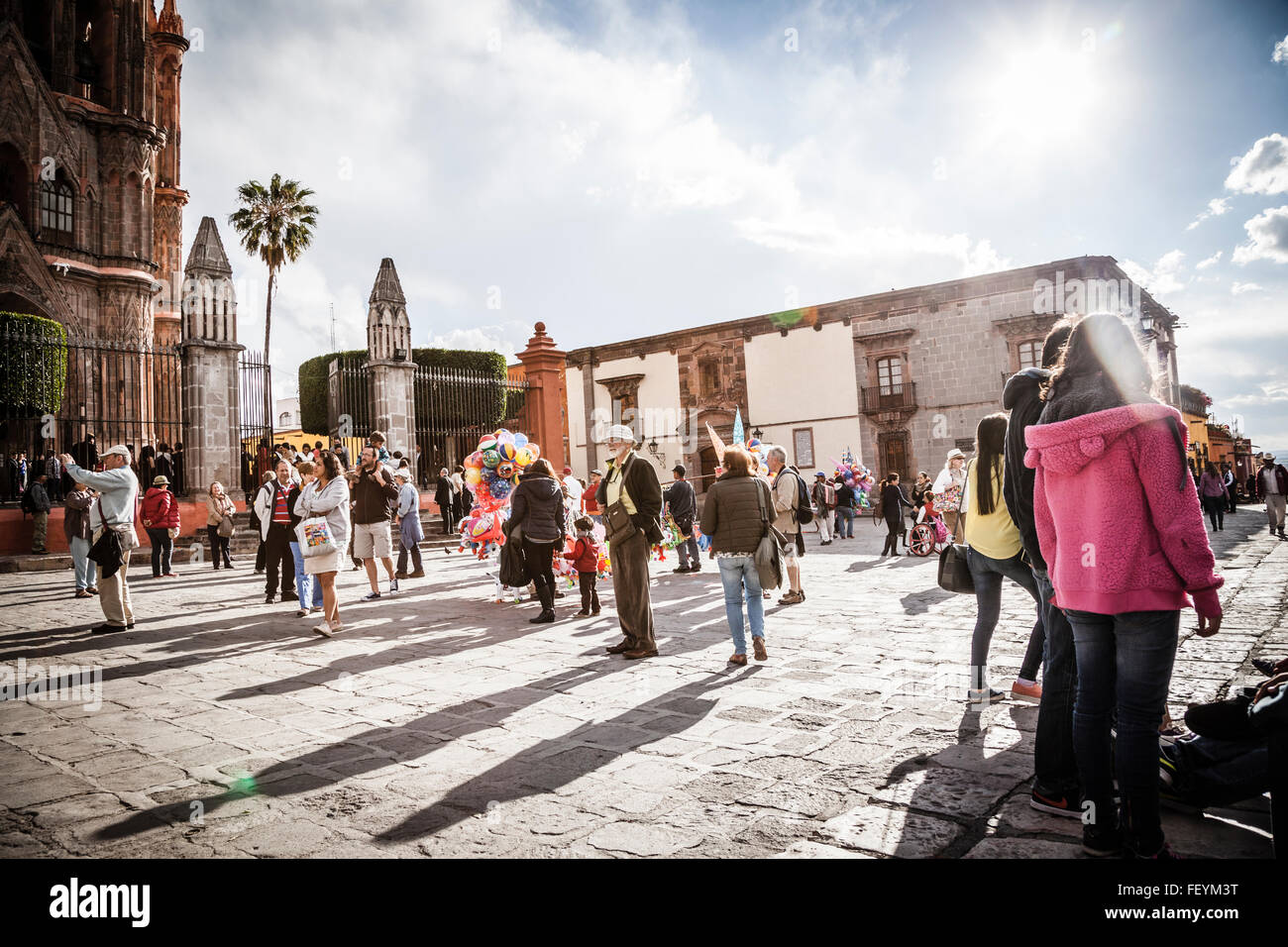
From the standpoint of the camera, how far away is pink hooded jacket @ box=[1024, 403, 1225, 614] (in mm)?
2420

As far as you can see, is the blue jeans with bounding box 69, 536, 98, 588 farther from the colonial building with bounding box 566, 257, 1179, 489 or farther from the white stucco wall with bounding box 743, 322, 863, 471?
the white stucco wall with bounding box 743, 322, 863, 471

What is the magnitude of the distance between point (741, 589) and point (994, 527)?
6.61ft

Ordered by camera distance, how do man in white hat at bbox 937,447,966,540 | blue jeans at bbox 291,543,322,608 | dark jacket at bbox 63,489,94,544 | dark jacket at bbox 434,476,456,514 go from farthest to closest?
dark jacket at bbox 434,476,456,514, dark jacket at bbox 63,489,94,544, blue jeans at bbox 291,543,322,608, man in white hat at bbox 937,447,966,540

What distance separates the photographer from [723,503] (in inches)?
227

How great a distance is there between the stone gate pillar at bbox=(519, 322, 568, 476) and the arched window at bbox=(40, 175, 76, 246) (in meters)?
15.4

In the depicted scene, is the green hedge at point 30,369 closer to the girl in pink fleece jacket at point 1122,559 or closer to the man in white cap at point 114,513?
the man in white cap at point 114,513

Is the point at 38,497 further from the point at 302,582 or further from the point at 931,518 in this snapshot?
the point at 931,518

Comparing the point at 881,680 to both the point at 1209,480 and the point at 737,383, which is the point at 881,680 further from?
the point at 737,383

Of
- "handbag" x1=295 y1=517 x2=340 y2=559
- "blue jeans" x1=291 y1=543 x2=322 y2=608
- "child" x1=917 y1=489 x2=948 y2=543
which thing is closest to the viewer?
"handbag" x1=295 y1=517 x2=340 y2=559

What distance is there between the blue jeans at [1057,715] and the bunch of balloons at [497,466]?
683 centimetres

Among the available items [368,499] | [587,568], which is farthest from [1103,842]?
[368,499]

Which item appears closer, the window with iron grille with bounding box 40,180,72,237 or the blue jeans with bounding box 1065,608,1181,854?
the blue jeans with bounding box 1065,608,1181,854

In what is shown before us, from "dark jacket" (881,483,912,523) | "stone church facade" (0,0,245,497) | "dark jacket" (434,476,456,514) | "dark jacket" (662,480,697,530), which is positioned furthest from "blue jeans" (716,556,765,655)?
"stone church facade" (0,0,245,497)

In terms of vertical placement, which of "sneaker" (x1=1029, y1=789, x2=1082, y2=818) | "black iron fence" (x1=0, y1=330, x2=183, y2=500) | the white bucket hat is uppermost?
"black iron fence" (x1=0, y1=330, x2=183, y2=500)
